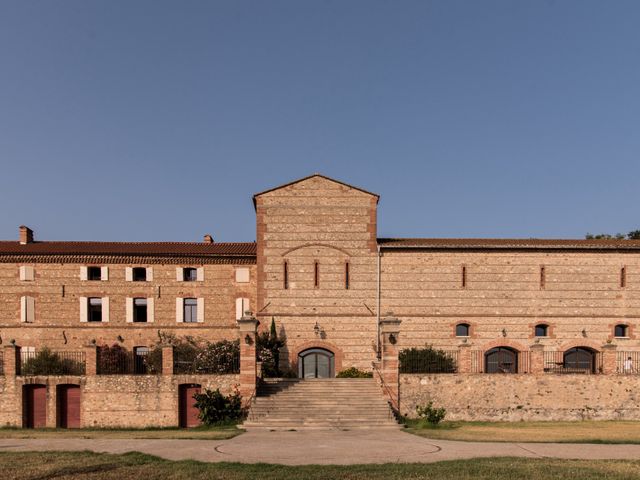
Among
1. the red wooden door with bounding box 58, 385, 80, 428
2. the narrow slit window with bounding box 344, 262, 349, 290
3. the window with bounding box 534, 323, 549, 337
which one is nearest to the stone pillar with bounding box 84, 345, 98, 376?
the red wooden door with bounding box 58, 385, 80, 428

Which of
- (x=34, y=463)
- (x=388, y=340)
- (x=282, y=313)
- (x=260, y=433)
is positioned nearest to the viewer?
(x=34, y=463)

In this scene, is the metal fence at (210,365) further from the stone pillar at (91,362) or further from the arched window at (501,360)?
the arched window at (501,360)

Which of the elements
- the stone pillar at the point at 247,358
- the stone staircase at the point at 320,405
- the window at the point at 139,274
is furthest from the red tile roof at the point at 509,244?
the window at the point at 139,274

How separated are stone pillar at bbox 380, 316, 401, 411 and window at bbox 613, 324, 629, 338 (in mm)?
13063

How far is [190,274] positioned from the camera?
31.4 m

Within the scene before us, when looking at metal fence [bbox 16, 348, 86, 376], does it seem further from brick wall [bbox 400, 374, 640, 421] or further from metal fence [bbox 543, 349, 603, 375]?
metal fence [bbox 543, 349, 603, 375]

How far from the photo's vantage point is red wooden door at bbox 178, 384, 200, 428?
2409 cm

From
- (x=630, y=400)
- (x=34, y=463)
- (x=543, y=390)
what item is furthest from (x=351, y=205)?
(x=34, y=463)

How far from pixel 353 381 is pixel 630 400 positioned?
11.7 m

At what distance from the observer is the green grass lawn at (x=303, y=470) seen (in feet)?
37.9

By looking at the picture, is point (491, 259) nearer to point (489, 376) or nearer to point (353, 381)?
point (489, 376)

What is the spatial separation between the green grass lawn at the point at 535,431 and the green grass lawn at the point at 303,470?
15.6ft

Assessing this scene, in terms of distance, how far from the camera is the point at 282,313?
97.6 feet

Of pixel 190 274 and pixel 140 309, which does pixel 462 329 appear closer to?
pixel 190 274
